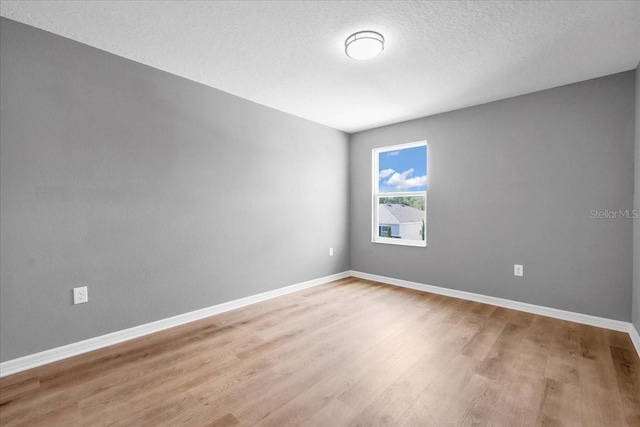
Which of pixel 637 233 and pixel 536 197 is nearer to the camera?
pixel 637 233

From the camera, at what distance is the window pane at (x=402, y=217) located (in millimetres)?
4137

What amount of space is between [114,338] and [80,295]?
1.48 ft

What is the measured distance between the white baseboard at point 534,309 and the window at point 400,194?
59 centimetres

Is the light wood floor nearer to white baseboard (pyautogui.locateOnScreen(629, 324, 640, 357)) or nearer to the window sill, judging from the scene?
white baseboard (pyautogui.locateOnScreen(629, 324, 640, 357))

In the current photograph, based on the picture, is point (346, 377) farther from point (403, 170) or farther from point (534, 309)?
point (403, 170)

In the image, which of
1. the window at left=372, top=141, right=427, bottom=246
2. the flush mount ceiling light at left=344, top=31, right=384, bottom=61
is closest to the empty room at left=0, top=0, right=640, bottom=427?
the flush mount ceiling light at left=344, top=31, right=384, bottom=61

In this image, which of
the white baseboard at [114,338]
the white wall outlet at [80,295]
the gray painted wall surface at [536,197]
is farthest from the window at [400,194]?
the white wall outlet at [80,295]

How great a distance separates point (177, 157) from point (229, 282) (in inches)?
56.0

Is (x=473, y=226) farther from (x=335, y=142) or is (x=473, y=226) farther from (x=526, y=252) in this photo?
(x=335, y=142)

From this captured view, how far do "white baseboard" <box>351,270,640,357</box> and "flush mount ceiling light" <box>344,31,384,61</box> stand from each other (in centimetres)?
296

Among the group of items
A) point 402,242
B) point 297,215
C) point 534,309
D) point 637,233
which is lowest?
point 534,309

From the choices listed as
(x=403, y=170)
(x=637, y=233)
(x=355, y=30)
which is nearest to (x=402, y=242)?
(x=403, y=170)

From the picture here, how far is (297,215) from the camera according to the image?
3980 mm

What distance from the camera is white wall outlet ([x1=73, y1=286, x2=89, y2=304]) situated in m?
2.22
